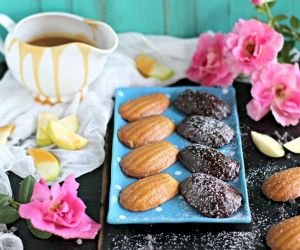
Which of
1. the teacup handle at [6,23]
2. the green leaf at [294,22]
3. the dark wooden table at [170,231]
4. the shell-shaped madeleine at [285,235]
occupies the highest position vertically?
the teacup handle at [6,23]

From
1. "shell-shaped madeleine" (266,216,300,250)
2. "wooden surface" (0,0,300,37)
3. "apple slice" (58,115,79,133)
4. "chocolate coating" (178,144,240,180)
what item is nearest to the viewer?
"shell-shaped madeleine" (266,216,300,250)

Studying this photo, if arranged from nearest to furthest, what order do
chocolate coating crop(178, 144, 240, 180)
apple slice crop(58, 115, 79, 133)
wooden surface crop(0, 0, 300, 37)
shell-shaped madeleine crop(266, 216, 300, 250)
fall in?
1. shell-shaped madeleine crop(266, 216, 300, 250)
2. chocolate coating crop(178, 144, 240, 180)
3. apple slice crop(58, 115, 79, 133)
4. wooden surface crop(0, 0, 300, 37)

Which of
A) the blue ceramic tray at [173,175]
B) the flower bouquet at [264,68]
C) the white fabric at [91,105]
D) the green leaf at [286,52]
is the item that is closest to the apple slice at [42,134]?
the white fabric at [91,105]

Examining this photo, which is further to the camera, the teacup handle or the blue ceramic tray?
the teacup handle

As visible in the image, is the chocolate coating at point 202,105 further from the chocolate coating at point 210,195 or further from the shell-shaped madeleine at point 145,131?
the chocolate coating at point 210,195

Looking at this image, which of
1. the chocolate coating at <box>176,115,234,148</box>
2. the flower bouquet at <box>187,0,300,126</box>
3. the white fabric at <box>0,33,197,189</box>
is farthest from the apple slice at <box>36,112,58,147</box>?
the flower bouquet at <box>187,0,300,126</box>

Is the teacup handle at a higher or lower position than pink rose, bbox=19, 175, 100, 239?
higher

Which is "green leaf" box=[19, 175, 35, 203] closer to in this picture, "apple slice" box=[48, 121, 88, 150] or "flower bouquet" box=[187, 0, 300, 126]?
"apple slice" box=[48, 121, 88, 150]
